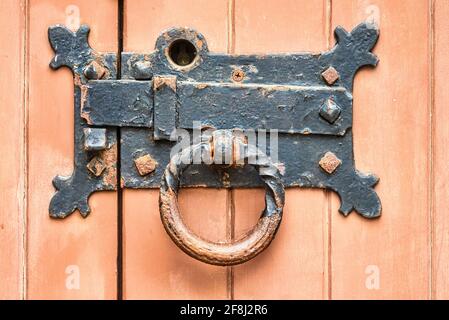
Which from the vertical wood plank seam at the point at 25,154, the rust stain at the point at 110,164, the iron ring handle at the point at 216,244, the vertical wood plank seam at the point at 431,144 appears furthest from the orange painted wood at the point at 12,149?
the vertical wood plank seam at the point at 431,144

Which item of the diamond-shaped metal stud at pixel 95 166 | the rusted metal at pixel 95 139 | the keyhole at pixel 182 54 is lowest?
the diamond-shaped metal stud at pixel 95 166

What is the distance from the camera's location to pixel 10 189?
730 millimetres

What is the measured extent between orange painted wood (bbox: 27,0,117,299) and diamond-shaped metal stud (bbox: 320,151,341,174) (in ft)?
0.91

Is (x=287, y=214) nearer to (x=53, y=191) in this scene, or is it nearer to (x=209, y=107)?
(x=209, y=107)

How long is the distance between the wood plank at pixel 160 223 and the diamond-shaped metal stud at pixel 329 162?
0.13m

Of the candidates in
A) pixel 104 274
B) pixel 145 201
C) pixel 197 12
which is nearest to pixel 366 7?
pixel 197 12

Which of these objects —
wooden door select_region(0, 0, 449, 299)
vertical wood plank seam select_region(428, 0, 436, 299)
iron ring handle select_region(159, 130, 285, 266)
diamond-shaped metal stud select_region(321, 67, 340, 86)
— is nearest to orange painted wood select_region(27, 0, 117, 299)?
wooden door select_region(0, 0, 449, 299)

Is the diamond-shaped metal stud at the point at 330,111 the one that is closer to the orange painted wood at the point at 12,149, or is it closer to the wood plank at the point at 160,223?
the wood plank at the point at 160,223

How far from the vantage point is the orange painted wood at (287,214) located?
2.37ft

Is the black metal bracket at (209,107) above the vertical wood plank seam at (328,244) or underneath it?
above

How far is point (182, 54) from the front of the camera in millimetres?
724

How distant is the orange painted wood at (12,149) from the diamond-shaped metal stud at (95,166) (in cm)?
9

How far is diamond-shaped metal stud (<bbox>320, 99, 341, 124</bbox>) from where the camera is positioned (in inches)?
27.8

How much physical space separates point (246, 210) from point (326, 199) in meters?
0.11
